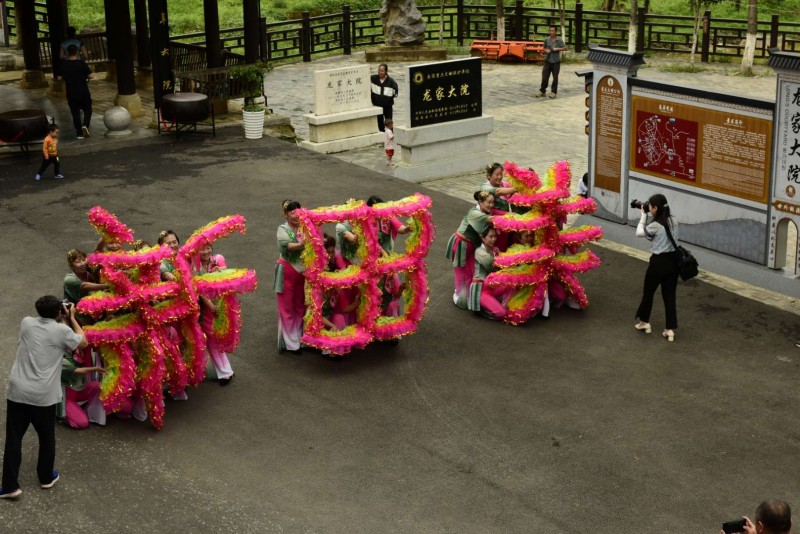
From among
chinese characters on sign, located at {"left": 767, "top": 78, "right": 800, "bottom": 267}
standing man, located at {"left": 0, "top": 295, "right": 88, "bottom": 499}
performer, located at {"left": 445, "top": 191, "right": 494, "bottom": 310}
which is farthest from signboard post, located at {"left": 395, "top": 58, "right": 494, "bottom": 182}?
standing man, located at {"left": 0, "top": 295, "right": 88, "bottom": 499}

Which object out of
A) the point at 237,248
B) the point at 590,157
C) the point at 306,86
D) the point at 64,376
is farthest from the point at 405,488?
the point at 306,86

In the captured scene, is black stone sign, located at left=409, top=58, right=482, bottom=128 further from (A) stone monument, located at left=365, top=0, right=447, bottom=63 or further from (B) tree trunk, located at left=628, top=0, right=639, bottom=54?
(A) stone monument, located at left=365, top=0, right=447, bottom=63

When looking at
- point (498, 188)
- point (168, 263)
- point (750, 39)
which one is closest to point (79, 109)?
point (498, 188)

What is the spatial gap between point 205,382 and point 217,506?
2.49 m

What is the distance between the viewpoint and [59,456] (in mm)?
10211

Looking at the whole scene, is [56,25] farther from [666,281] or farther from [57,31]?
[666,281]

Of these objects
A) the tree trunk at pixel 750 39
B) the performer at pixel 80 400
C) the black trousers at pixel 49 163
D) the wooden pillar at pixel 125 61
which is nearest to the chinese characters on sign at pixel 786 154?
the performer at pixel 80 400

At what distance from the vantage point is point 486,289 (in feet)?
43.9

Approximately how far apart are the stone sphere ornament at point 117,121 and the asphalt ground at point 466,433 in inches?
305

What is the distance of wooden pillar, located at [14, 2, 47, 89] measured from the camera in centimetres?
2667

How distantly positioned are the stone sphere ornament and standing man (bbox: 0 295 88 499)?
13.5 meters

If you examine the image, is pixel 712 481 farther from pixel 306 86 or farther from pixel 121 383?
pixel 306 86

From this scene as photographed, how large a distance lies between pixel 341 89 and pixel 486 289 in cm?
945

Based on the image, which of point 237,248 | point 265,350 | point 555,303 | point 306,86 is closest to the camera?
point 265,350
